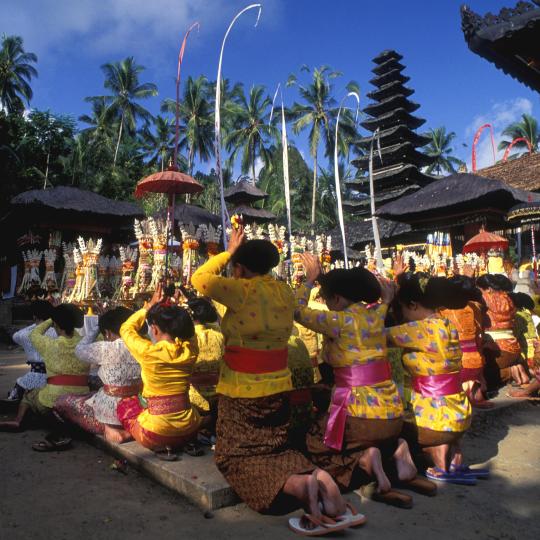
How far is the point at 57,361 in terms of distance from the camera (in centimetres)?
374

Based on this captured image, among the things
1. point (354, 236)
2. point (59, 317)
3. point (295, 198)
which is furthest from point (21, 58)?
point (59, 317)

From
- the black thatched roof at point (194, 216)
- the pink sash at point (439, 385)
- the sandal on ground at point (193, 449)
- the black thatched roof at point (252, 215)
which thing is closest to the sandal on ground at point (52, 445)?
the sandal on ground at point (193, 449)

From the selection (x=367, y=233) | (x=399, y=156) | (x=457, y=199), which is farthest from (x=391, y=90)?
(x=457, y=199)

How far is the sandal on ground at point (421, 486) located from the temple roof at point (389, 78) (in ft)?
90.5

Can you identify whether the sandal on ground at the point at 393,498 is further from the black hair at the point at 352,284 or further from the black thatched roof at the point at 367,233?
the black thatched roof at the point at 367,233

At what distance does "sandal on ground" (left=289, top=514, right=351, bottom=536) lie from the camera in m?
2.29

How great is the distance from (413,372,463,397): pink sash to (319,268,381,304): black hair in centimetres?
65

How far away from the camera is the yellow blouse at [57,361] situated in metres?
3.73

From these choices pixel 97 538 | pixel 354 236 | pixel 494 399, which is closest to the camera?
pixel 97 538

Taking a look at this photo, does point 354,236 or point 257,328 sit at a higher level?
point 354,236

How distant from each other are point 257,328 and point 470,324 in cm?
289

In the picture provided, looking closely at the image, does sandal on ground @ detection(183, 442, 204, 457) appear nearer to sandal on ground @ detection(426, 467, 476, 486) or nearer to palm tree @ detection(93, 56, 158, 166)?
sandal on ground @ detection(426, 467, 476, 486)

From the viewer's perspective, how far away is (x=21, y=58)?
30.7 m

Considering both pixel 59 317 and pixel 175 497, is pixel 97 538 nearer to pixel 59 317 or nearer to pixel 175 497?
pixel 175 497
